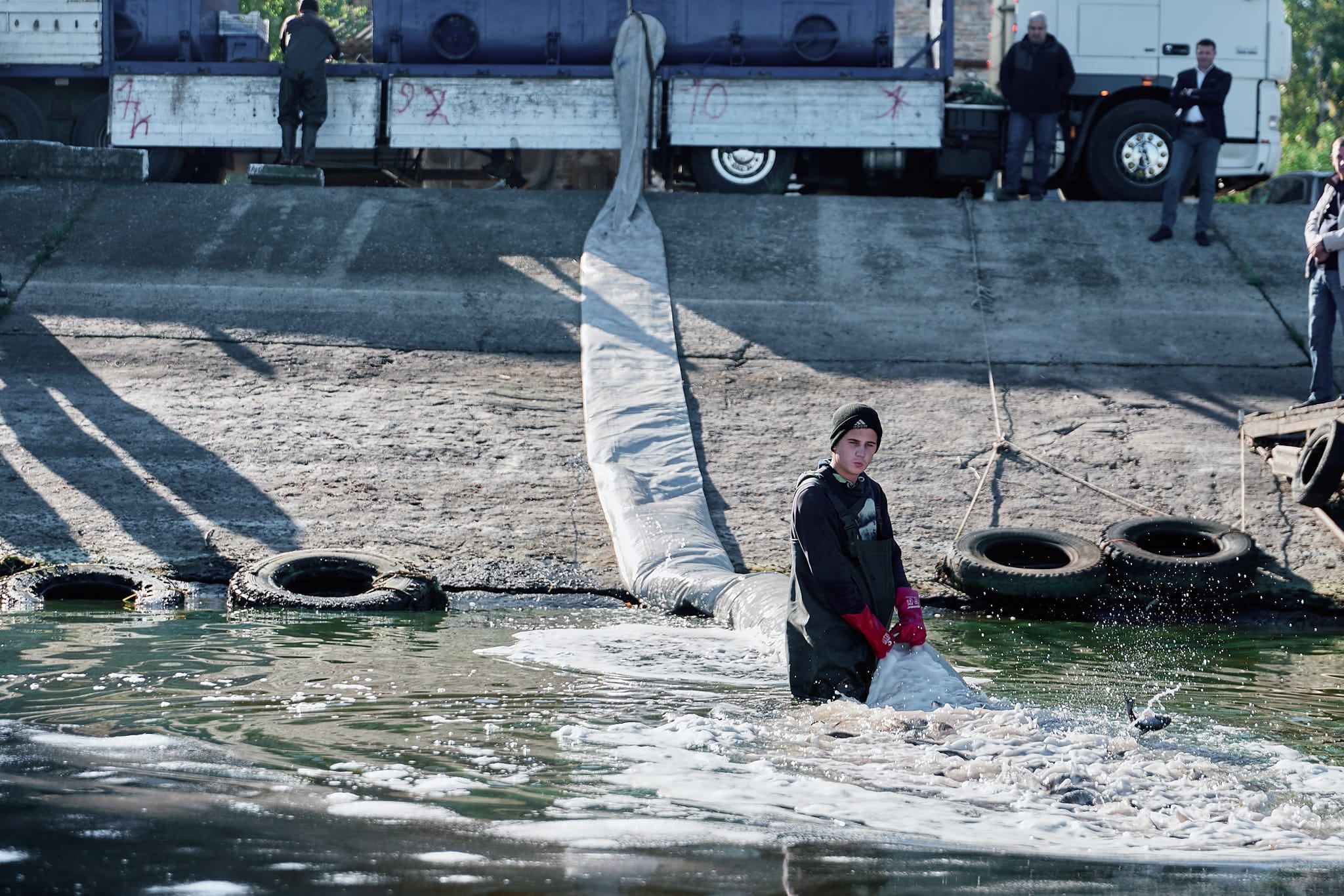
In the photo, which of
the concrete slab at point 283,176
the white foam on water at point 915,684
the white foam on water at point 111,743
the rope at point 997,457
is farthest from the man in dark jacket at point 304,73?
the white foam on water at point 915,684

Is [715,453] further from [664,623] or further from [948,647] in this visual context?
[948,647]

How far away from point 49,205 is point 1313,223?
1152 centimetres

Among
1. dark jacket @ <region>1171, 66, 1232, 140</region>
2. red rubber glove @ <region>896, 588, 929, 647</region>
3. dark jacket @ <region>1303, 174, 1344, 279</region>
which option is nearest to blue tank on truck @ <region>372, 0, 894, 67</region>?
dark jacket @ <region>1171, 66, 1232, 140</region>

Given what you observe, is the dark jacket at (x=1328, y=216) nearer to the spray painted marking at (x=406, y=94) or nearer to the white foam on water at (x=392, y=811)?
the white foam on water at (x=392, y=811)

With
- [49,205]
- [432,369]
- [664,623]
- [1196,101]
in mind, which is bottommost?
[664,623]

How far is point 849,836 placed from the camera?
15.5 ft

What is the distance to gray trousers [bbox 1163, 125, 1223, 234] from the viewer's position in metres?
14.6

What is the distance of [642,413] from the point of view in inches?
456

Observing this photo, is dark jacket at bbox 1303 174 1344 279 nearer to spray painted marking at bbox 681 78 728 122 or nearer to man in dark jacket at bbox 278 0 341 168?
spray painted marking at bbox 681 78 728 122

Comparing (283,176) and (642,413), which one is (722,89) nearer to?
(283,176)

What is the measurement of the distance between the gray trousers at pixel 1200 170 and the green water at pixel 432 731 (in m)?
6.60

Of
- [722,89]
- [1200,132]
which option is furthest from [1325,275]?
[722,89]

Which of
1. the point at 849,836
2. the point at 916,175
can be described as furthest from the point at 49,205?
the point at 849,836

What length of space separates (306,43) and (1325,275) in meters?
10.2
